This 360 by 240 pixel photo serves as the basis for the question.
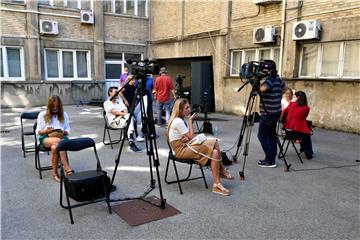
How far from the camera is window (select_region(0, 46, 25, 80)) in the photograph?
1382 centimetres

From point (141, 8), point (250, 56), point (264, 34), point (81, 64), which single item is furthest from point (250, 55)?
point (81, 64)

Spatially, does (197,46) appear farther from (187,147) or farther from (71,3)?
(187,147)

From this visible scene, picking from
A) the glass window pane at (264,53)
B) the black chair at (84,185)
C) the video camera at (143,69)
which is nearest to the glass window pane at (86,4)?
the glass window pane at (264,53)

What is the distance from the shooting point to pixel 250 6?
11727 millimetres

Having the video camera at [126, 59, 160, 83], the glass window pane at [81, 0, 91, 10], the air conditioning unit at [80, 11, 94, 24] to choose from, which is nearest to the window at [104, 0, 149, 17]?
the glass window pane at [81, 0, 91, 10]

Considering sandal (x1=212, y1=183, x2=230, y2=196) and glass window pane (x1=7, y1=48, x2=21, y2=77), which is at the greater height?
glass window pane (x1=7, y1=48, x2=21, y2=77)

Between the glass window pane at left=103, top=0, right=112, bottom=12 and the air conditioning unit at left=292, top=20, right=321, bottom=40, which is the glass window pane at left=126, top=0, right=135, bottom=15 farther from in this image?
the air conditioning unit at left=292, top=20, right=321, bottom=40

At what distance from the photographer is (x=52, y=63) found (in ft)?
49.6

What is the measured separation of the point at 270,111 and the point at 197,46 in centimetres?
909

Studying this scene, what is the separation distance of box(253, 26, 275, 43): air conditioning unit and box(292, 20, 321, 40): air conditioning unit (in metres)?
0.83

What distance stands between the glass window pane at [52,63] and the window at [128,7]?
10.6 ft

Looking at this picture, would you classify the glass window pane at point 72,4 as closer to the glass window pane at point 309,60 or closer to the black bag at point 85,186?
the glass window pane at point 309,60

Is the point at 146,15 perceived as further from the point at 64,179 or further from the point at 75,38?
the point at 64,179

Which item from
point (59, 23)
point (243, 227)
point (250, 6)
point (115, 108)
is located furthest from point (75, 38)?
point (243, 227)
